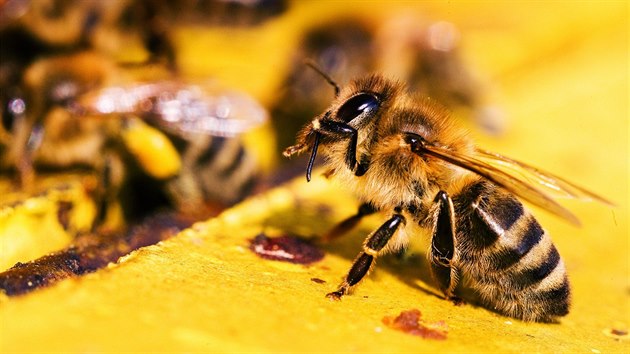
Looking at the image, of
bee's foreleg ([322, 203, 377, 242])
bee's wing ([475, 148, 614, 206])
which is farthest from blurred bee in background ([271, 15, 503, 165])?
bee's wing ([475, 148, 614, 206])

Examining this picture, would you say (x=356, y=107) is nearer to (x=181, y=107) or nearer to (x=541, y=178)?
(x=541, y=178)

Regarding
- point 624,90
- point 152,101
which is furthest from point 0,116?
point 624,90

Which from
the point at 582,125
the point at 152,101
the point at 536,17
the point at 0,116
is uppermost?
the point at 536,17

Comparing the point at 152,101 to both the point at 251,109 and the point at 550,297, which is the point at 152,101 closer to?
the point at 251,109

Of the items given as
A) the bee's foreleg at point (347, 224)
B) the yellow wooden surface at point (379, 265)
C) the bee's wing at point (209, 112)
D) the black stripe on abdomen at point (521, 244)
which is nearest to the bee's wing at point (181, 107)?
the bee's wing at point (209, 112)

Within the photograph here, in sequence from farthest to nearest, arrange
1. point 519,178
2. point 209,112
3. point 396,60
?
point 396,60, point 209,112, point 519,178

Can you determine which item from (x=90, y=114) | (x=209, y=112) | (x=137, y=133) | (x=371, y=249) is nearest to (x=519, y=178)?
(x=371, y=249)

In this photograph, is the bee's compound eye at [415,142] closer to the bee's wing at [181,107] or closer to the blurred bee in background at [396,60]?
the bee's wing at [181,107]
